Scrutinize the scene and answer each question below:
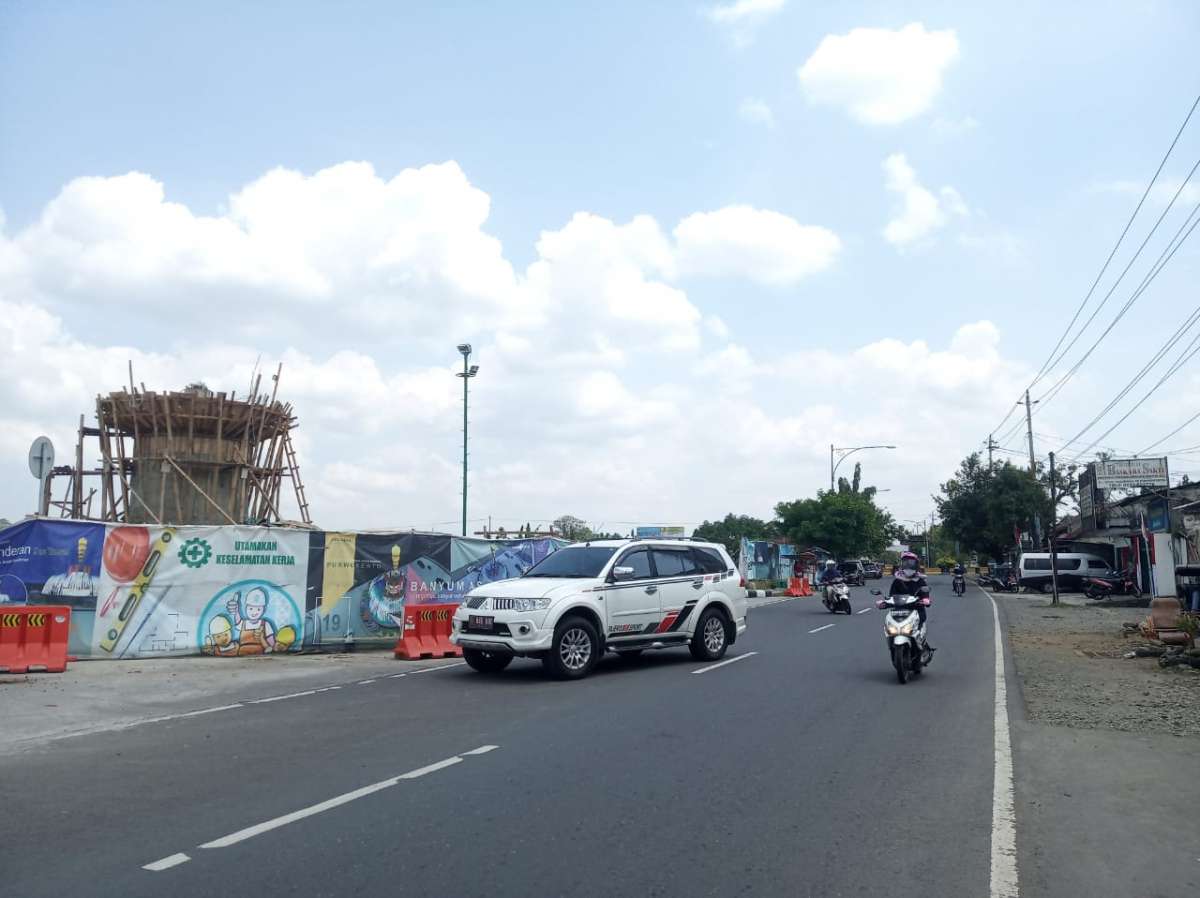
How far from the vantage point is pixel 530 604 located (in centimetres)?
1196

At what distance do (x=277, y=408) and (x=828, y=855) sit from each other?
2258 cm

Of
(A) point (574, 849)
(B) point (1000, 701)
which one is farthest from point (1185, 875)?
(B) point (1000, 701)

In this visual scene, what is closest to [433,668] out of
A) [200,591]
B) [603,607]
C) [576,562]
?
[576,562]

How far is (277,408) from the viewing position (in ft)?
82.7

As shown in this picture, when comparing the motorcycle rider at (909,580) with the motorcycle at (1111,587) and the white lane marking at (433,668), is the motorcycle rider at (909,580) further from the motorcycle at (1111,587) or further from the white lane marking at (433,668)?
the motorcycle at (1111,587)

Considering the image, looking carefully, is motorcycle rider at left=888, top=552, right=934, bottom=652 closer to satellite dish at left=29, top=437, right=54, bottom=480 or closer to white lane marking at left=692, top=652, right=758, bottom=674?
white lane marking at left=692, top=652, right=758, bottom=674

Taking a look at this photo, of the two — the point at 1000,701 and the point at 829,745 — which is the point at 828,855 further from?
the point at 1000,701

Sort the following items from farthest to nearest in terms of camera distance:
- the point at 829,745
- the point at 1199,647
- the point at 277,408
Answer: the point at 277,408 < the point at 1199,647 < the point at 829,745

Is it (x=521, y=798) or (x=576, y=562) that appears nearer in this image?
(x=521, y=798)

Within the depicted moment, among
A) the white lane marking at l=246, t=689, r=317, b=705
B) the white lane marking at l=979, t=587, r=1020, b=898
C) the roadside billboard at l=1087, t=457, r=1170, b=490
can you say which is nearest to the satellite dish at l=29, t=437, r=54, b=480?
the white lane marking at l=246, t=689, r=317, b=705

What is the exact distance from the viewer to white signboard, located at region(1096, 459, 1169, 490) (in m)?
43.2

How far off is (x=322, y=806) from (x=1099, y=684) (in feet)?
34.9

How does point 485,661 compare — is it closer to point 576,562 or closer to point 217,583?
point 576,562

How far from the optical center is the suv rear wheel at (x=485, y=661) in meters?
12.9
